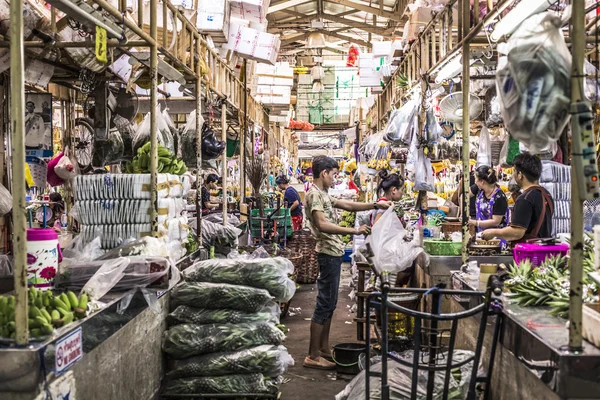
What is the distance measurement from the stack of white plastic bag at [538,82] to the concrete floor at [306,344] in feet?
11.9

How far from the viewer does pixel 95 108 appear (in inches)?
262

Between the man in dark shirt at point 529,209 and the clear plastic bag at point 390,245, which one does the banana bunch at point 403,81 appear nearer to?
the clear plastic bag at point 390,245

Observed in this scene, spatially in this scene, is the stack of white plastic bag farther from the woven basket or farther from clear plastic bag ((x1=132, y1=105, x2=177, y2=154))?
the woven basket

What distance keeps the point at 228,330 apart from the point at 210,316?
22 cm

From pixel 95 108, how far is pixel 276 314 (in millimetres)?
3063

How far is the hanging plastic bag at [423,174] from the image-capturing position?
7375 mm

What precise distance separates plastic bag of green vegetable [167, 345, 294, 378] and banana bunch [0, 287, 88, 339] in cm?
159

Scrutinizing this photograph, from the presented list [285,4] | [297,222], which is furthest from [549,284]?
[285,4]


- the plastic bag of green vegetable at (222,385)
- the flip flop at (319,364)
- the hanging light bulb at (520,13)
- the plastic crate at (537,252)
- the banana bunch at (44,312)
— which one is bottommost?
the flip flop at (319,364)

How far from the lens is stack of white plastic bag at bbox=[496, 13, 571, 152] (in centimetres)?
278

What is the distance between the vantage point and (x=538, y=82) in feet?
9.26

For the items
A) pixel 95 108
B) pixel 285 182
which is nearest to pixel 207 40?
pixel 95 108

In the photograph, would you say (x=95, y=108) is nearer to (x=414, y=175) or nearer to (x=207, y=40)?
(x=207, y=40)

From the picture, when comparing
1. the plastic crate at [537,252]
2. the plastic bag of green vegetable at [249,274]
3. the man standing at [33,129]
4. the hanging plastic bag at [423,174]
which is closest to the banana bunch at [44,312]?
the plastic bag of green vegetable at [249,274]
